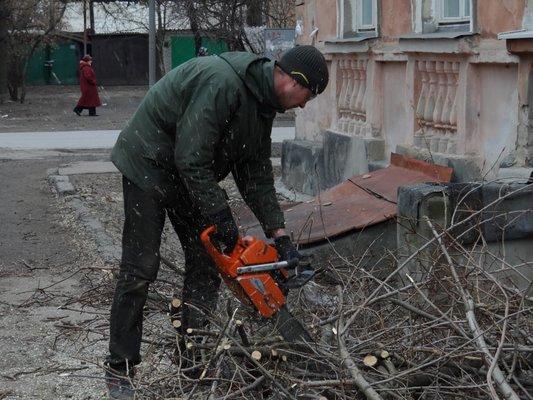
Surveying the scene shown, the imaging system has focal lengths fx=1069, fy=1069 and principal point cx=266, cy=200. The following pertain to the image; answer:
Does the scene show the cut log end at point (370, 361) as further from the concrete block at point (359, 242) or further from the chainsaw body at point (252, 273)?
the concrete block at point (359, 242)

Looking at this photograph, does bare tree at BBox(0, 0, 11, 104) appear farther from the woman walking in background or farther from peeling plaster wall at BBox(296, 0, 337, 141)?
peeling plaster wall at BBox(296, 0, 337, 141)

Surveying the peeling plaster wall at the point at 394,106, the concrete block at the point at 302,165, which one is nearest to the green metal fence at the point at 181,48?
the concrete block at the point at 302,165

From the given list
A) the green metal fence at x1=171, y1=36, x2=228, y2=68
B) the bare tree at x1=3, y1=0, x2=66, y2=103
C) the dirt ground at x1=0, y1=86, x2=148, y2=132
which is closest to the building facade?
the dirt ground at x1=0, y1=86, x2=148, y2=132

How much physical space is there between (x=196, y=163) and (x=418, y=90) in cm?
488

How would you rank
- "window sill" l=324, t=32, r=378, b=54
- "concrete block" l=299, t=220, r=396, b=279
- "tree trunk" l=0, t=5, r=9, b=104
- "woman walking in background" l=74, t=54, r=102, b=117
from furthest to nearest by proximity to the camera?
"tree trunk" l=0, t=5, r=9, b=104 → "woman walking in background" l=74, t=54, r=102, b=117 → "window sill" l=324, t=32, r=378, b=54 → "concrete block" l=299, t=220, r=396, b=279

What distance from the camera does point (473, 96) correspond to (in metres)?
8.02

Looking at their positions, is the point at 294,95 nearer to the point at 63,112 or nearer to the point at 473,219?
the point at 473,219

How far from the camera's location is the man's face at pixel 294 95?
15.1ft

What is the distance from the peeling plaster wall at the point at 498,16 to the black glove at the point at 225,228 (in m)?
3.43

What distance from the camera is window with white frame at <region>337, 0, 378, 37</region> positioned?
35.0 feet

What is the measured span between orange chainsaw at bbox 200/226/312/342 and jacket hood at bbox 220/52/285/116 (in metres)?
0.61

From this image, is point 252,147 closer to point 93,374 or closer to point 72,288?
point 93,374

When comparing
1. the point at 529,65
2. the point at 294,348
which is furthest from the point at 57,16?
the point at 294,348

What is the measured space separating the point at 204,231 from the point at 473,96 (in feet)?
12.6
